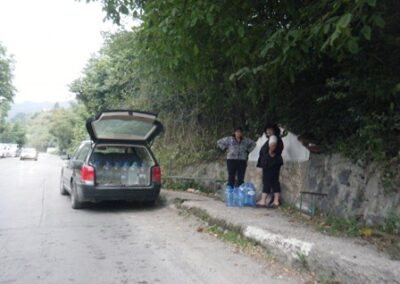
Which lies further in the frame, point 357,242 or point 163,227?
point 163,227

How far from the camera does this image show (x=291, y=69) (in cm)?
707

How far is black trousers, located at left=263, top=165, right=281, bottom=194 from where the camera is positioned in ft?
28.8

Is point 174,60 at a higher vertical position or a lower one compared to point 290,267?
higher

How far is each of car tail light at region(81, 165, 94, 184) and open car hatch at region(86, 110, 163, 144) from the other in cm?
76

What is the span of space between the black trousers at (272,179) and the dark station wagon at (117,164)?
2.50 metres

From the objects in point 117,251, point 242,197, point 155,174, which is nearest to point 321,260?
point 117,251

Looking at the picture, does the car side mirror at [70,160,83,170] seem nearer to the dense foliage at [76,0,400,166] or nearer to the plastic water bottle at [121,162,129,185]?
the plastic water bottle at [121,162,129,185]

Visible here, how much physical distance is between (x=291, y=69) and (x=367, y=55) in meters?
1.14

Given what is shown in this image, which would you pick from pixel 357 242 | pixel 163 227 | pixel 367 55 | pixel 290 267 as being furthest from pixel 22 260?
pixel 367 55

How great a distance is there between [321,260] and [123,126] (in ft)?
20.0

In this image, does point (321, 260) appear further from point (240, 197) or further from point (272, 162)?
point (240, 197)

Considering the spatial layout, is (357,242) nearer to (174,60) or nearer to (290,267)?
(290,267)

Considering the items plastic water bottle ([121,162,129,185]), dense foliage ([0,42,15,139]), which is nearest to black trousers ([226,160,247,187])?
plastic water bottle ([121,162,129,185])

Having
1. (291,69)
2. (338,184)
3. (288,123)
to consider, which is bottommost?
(338,184)
